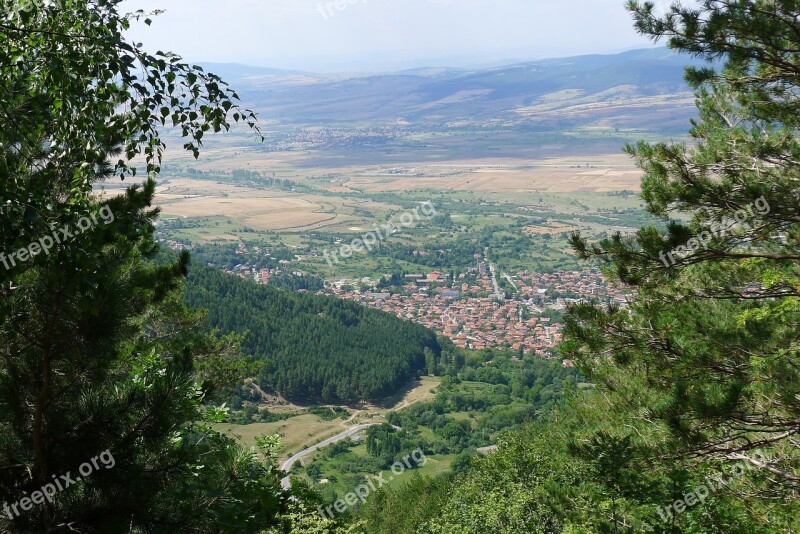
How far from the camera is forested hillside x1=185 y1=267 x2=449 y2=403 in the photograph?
41.3m

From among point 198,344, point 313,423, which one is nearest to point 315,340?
point 313,423

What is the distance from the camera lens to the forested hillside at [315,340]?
41344 mm

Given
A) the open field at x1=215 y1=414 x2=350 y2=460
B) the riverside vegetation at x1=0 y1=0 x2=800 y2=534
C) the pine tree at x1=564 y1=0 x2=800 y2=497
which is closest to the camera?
the riverside vegetation at x1=0 y1=0 x2=800 y2=534

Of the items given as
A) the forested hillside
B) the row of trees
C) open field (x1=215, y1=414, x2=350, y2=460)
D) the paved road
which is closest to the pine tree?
the row of trees

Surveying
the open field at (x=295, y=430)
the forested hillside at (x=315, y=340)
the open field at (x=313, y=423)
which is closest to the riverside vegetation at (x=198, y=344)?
the open field at (x=295, y=430)

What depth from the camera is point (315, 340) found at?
154 feet

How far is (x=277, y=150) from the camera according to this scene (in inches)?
5960

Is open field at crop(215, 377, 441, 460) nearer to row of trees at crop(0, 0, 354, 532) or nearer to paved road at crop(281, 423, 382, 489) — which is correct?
paved road at crop(281, 423, 382, 489)

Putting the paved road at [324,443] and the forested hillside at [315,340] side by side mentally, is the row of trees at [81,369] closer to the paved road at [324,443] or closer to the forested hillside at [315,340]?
the paved road at [324,443]

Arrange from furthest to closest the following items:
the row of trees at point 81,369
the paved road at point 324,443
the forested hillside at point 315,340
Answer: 1. the forested hillside at point 315,340
2. the paved road at point 324,443
3. the row of trees at point 81,369

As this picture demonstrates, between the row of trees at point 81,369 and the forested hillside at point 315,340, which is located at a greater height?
the row of trees at point 81,369

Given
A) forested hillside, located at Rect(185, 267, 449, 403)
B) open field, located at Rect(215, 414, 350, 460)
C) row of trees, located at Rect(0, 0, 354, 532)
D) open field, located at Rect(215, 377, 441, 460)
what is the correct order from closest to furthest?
row of trees, located at Rect(0, 0, 354, 532) → open field, located at Rect(215, 414, 350, 460) → open field, located at Rect(215, 377, 441, 460) → forested hillside, located at Rect(185, 267, 449, 403)

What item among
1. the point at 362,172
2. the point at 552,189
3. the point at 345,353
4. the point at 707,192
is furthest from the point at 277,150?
the point at 707,192

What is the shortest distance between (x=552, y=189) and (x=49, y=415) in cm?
10618
